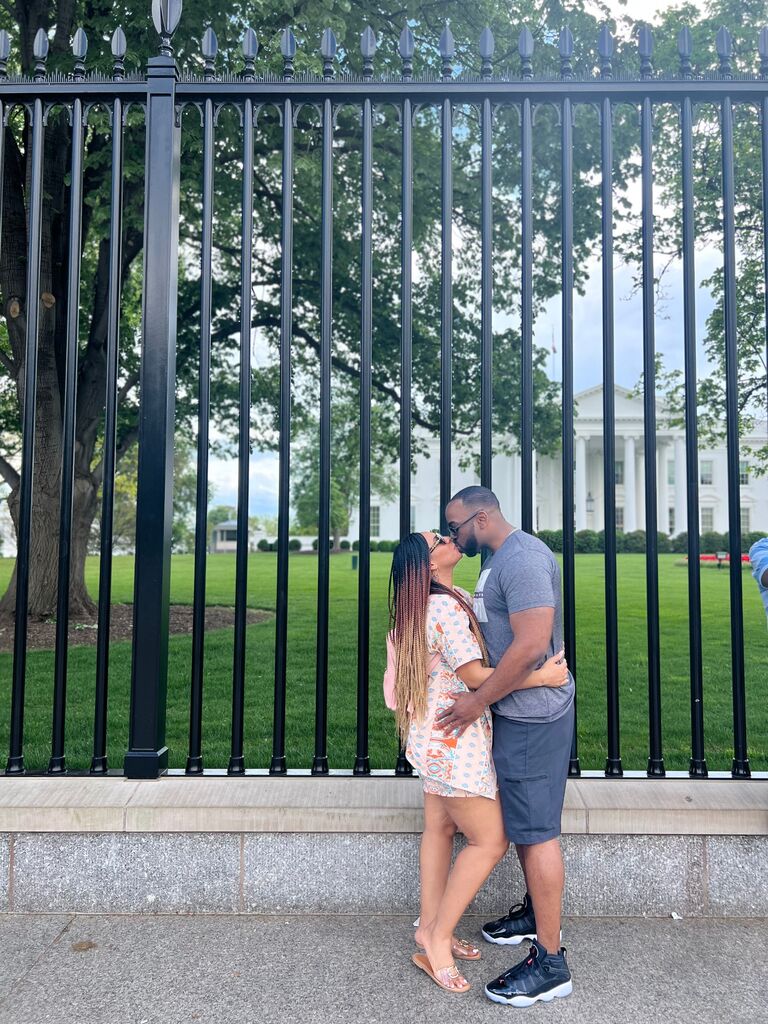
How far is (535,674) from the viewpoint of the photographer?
2934 millimetres

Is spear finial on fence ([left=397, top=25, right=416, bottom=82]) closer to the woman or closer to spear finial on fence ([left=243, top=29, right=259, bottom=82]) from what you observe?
spear finial on fence ([left=243, top=29, right=259, bottom=82])

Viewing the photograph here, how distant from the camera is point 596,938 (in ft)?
10.3

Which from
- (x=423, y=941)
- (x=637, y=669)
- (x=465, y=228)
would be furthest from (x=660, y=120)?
(x=423, y=941)

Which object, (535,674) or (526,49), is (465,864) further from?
(526,49)

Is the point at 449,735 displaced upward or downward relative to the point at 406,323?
downward

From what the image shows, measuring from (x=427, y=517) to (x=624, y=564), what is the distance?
2366 centimetres

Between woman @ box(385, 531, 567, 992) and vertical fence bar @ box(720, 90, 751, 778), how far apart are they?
1.12m

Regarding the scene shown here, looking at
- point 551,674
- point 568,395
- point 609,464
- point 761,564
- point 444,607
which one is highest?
point 568,395

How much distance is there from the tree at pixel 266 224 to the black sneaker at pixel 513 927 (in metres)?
7.40

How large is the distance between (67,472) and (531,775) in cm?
259

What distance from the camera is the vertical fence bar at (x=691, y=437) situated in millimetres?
3512

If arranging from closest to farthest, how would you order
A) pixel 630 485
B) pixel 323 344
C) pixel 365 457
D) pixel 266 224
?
pixel 323 344 < pixel 365 457 < pixel 266 224 < pixel 630 485

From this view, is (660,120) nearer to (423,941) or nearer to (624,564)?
(423,941)

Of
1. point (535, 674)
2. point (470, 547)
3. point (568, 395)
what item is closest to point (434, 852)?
point (535, 674)
